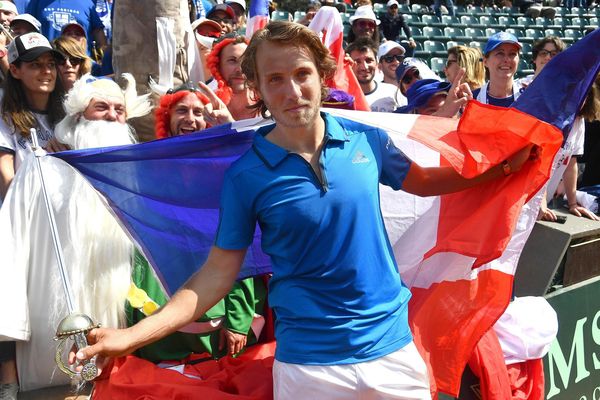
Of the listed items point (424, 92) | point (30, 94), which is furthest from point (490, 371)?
point (30, 94)

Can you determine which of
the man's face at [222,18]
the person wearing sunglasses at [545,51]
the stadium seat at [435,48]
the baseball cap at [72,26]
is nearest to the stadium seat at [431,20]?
the stadium seat at [435,48]

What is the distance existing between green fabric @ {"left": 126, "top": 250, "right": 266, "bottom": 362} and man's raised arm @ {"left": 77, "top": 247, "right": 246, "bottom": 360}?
2.07 ft

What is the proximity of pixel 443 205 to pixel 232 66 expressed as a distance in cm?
185

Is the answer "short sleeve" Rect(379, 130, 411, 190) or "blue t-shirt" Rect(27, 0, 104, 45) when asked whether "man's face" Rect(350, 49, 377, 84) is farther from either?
"short sleeve" Rect(379, 130, 411, 190)

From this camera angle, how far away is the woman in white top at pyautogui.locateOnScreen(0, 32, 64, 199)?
354cm

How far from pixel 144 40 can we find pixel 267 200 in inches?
123

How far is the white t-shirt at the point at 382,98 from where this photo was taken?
5547 millimetres

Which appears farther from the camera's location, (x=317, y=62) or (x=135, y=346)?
(x=317, y=62)

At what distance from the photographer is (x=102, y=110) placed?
3.42 metres

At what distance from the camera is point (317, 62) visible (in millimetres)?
2258

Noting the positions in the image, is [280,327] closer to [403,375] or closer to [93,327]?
[403,375]

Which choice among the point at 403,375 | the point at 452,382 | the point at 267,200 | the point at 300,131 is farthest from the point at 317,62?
the point at 452,382

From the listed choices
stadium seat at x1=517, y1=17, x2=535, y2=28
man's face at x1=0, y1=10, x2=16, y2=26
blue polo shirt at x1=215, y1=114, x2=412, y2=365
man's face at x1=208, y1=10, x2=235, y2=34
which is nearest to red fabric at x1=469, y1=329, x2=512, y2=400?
blue polo shirt at x1=215, y1=114, x2=412, y2=365

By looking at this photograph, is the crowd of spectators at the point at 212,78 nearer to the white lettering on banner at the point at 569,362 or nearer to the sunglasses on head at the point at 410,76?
the sunglasses on head at the point at 410,76
